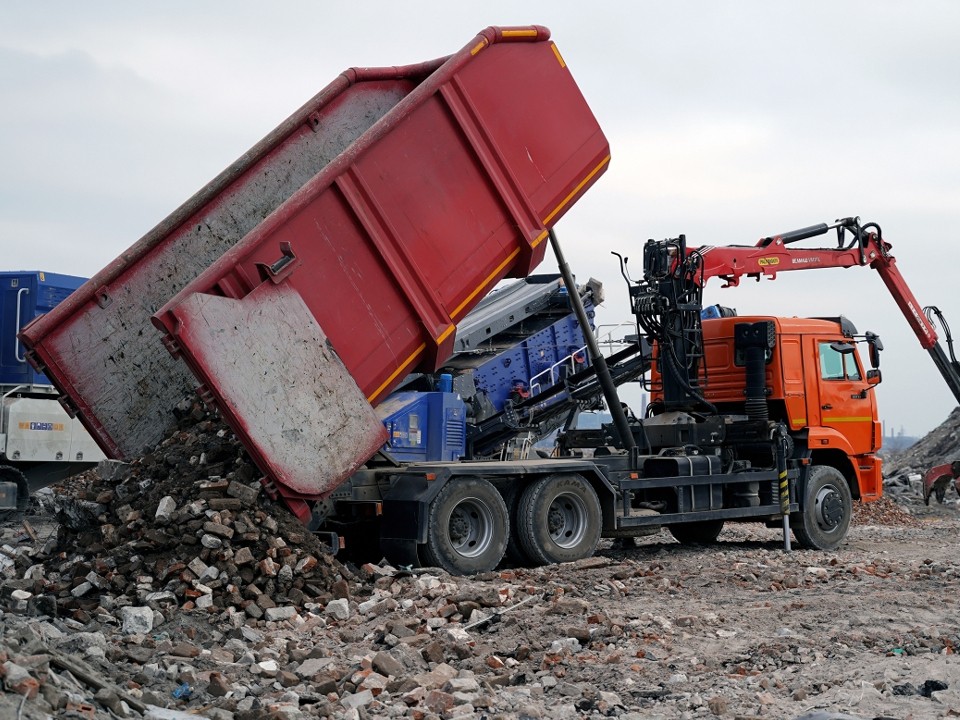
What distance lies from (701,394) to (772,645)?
5792 mm

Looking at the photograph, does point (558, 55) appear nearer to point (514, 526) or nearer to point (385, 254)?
point (385, 254)

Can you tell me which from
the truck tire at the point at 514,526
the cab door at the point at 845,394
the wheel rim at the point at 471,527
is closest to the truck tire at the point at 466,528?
the wheel rim at the point at 471,527

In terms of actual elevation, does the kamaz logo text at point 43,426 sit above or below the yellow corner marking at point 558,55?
below

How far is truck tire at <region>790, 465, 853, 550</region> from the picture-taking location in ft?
39.9

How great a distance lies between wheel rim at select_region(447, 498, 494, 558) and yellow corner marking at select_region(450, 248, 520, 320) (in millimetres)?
1585

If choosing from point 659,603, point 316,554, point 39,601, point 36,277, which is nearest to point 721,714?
point 659,603

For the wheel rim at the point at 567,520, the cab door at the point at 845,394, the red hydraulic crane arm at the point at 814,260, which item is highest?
the red hydraulic crane arm at the point at 814,260

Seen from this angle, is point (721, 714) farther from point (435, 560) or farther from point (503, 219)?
point (503, 219)

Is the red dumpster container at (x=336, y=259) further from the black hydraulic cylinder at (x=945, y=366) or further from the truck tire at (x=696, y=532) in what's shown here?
the black hydraulic cylinder at (x=945, y=366)

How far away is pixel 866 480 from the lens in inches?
502

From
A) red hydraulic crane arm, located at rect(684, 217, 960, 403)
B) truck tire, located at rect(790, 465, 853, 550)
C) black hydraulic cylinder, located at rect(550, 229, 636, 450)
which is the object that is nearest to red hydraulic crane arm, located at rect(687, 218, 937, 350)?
red hydraulic crane arm, located at rect(684, 217, 960, 403)

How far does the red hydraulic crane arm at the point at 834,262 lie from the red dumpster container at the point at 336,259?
3.27 meters

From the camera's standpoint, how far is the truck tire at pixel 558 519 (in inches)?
378

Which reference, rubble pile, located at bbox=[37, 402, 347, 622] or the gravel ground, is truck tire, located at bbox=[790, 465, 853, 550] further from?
rubble pile, located at bbox=[37, 402, 347, 622]
